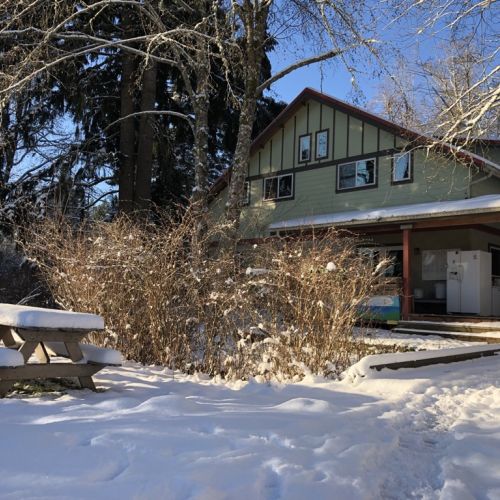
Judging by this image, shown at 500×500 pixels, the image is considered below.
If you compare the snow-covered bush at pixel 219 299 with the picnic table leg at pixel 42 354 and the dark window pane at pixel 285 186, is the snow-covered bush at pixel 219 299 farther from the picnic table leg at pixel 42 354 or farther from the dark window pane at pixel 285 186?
the dark window pane at pixel 285 186

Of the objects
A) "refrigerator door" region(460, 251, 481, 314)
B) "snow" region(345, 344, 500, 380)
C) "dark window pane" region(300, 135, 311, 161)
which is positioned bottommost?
"snow" region(345, 344, 500, 380)

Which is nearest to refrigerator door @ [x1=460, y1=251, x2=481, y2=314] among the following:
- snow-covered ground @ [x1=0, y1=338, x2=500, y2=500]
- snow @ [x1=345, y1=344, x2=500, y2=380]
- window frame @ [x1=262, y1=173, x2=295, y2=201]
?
snow @ [x1=345, y1=344, x2=500, y2=380]

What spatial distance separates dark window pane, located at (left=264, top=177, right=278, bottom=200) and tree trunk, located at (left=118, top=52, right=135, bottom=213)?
481 centimetres

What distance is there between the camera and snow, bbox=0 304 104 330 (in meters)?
4.83

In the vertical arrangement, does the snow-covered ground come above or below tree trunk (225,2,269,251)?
below

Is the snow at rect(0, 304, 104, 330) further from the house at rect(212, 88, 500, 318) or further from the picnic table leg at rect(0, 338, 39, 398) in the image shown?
the house at rect(212, 88, 500, 318)

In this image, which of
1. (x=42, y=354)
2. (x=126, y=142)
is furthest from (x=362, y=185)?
(x=42, y=354)

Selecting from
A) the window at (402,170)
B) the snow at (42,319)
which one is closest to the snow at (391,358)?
the snow at (42,319)

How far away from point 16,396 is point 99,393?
2.45ft

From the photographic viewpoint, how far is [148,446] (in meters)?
3.46

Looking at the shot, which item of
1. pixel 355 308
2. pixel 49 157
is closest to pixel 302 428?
pixel 355 308

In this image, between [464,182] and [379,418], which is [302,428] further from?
[464,182]

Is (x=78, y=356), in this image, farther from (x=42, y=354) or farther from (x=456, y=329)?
(x=456, y=329)

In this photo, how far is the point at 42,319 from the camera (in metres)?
4.91
